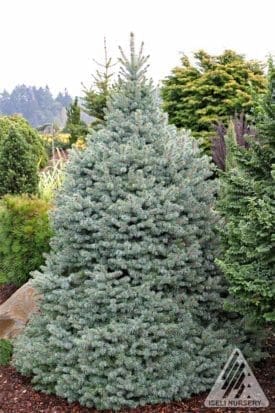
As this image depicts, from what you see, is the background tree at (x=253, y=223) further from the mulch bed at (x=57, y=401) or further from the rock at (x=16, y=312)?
the rock at (x=16, y=312)

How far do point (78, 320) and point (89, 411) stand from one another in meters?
0.67

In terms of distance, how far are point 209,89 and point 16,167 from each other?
761 cm

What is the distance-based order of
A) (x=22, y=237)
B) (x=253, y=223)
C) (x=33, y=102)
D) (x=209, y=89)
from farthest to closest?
(x=33, y=102) → (x=209, y=89) → (x=22, y=237) → (x=253, y=223)

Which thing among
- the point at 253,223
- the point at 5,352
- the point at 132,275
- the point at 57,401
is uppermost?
the point at 253,223

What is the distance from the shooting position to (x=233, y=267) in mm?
3850

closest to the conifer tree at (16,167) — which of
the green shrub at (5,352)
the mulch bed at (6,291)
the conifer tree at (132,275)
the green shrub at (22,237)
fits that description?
the mulch bed at (6,291)

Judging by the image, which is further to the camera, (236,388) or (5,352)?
(5,352)

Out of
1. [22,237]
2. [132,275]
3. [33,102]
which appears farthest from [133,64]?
[33,102]

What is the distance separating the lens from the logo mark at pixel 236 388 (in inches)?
164

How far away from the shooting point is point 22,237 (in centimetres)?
720

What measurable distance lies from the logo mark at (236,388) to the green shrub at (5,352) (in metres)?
1.94

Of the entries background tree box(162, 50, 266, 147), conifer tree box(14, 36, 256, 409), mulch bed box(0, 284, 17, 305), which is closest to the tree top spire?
conifer tree box(14, 36, 256, 409)

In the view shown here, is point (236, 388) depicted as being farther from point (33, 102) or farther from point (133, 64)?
point (33, 102)

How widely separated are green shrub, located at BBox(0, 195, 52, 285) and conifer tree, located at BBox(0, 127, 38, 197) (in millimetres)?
2551
